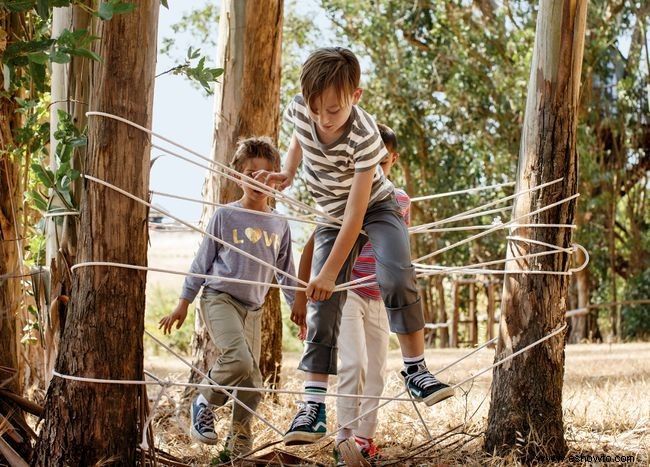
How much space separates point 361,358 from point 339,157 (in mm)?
720

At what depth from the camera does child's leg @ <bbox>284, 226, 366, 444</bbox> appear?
2381mm

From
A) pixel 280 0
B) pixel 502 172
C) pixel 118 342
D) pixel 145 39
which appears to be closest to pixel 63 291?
pixel 118 342

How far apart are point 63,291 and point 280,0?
6.68 feet

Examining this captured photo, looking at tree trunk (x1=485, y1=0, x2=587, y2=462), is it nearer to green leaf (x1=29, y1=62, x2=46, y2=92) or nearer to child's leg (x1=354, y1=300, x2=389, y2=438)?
child's leg (x1=354, y1=300, x2=389, y2=438)

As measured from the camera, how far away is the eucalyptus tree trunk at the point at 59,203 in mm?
2320

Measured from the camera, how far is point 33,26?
9.13ft

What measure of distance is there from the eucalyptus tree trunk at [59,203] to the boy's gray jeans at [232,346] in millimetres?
505

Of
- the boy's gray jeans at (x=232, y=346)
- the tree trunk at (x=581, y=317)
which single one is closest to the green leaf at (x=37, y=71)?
the boy's gray jeans at (x=232, y=346)

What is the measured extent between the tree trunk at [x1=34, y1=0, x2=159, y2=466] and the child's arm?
75 centimetres

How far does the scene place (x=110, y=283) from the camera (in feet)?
6.84

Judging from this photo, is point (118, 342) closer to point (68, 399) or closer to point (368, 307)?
point (68, 399)

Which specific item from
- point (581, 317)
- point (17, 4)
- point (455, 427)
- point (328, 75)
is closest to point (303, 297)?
point (455, 427)

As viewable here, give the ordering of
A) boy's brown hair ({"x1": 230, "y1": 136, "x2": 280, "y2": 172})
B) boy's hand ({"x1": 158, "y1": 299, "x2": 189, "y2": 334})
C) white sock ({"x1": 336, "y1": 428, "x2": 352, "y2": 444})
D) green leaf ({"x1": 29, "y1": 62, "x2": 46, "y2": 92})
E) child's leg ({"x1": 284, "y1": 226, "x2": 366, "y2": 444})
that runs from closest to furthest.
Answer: green leaf ({"x1": 29, "y1": 62, "x2": 46, "y2": 92})
child's leg ({"x1": 284, "y1": 226, "x2": 366, "y2": 444})
boy's hand ({"x1": 158, "y1": 299, "x2": 189, "y2": 334})
white sock ({"x1": 336, "y1": 428, "x2": 352, "y2": 444})
boy's brown hair ({"x1": 230, "y1": 136, "x2": 280, "y2": 172})

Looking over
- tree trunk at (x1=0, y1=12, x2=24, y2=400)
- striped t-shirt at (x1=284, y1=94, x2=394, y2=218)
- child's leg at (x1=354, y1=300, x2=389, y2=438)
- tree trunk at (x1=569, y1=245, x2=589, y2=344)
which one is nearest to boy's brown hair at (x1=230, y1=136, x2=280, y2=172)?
striped t-shirt at (x1=284, y1=94, x2=394, y2=218)
